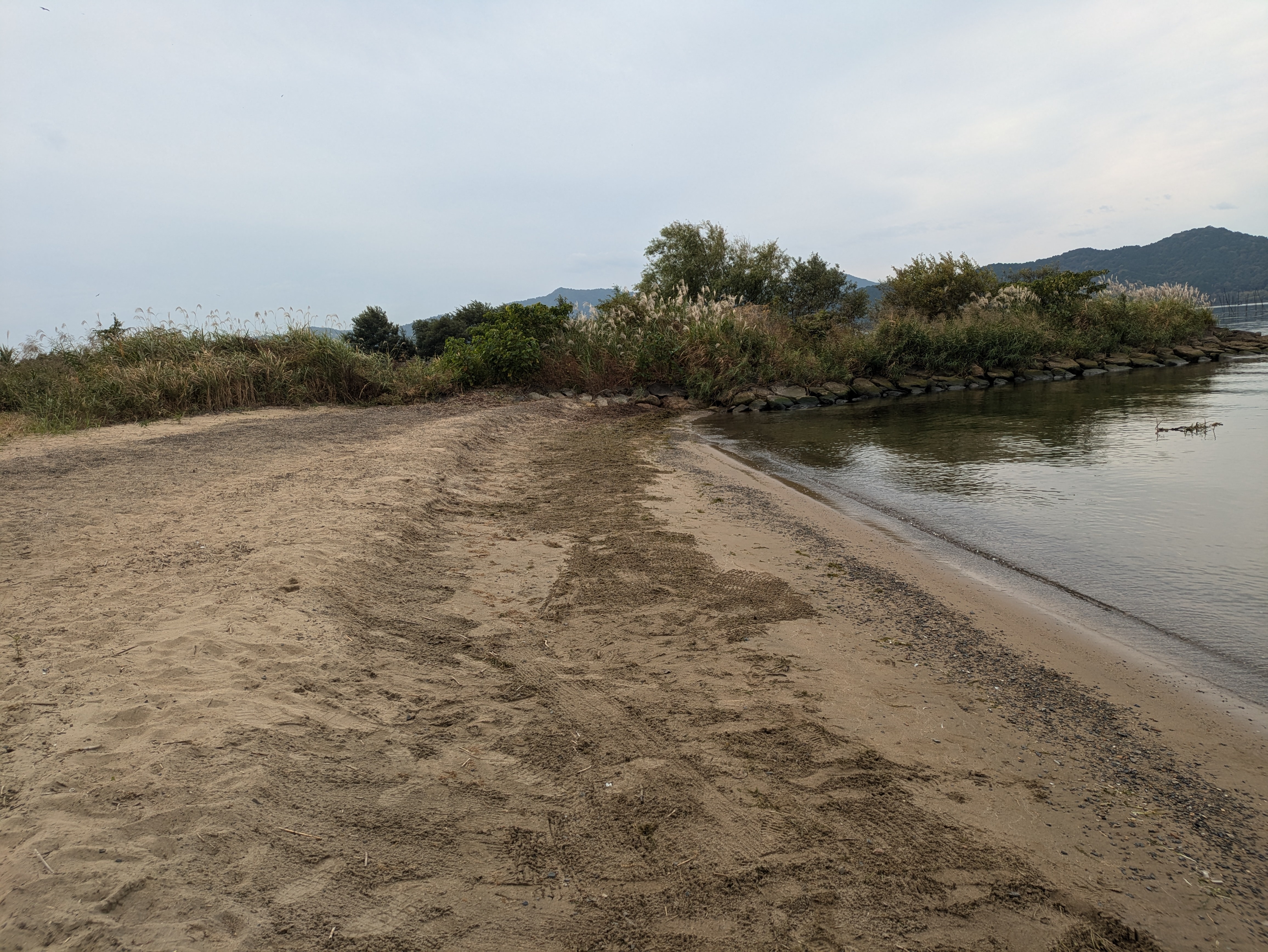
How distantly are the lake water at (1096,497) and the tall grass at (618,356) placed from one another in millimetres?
4489

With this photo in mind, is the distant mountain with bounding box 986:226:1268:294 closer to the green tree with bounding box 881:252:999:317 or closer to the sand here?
the green tree with bounding box 881:252:999:317

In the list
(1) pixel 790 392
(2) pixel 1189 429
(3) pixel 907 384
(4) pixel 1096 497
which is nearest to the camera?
(4) pixel 1096 497

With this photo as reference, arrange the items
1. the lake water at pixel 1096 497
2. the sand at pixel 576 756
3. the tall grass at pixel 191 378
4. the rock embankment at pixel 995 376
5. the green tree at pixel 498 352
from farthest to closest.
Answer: the rock embankment at pixel 995 376
the green tree at pixel 498 352
the tall grass at pixel 191 378
the lake water at pixel 1096 497
the sand at pixel 576 756

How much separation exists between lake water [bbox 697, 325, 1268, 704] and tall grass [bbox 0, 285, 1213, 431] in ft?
14.7

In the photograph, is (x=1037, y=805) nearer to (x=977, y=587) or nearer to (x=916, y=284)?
(x=977, y=587)

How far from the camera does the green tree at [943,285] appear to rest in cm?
2992

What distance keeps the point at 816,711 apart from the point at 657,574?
204 centimetres

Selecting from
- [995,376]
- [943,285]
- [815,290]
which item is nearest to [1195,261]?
[815,290]

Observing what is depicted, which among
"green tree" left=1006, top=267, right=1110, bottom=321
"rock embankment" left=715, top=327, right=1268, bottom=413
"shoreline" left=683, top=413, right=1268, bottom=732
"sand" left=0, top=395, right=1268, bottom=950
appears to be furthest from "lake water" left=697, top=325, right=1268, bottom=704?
"green tree" left=1006, top=267, right=1110, bottom=321

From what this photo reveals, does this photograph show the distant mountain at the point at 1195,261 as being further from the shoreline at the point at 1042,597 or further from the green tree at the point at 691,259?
the shoreline at the point at 1042,597

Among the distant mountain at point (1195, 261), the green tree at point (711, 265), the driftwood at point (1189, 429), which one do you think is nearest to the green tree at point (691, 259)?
the green tree at point (711, 265)

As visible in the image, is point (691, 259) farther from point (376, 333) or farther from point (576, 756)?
point (576, 756)

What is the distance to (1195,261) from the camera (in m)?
97.4

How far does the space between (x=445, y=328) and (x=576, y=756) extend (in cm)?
4310
